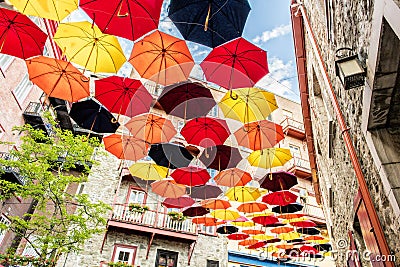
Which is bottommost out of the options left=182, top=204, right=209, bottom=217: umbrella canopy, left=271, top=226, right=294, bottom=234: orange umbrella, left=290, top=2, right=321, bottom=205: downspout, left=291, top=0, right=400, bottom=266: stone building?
left=291, top=0, right=400, bottom=266: stone building

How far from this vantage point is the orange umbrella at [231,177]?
929cm

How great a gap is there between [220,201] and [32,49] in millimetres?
8375

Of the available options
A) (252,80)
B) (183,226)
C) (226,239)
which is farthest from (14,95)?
(226,239)

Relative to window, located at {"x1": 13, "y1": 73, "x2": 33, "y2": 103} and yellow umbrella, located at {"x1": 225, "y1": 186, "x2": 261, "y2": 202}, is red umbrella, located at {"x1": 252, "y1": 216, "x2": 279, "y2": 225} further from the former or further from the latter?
window, located at {"x1": 13, "y1": 73, "x2": 33, "y2": 103}

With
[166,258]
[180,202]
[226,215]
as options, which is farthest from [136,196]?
[226,215]

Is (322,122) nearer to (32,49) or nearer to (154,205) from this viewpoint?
(32,49)

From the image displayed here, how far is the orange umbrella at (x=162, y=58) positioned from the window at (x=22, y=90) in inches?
416

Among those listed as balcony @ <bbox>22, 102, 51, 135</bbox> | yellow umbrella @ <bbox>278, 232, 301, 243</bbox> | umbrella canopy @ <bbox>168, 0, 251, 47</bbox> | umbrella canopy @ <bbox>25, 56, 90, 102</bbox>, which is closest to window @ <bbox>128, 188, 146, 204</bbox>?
balcony @ <bbox>22, 102, 51, 135</bbox>

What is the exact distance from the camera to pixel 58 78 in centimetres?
652

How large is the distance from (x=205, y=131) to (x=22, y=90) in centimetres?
1157

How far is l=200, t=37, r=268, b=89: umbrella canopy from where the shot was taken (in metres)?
6.28

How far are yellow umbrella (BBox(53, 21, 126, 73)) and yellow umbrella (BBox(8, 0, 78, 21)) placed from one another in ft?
1.71

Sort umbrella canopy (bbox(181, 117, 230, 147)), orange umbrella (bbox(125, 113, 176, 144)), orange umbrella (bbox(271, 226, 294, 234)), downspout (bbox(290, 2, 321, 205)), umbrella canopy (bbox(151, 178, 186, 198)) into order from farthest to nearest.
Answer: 1. orange umbrella (bbox(271, 226, 294, 234))
2. umbrella canopy (bbox(151, 178, 186, 198))
3. umbrella canopy (bbox(181, 117, 230, 147))
4. orange umbrella (bbox(125, 113, 176, 144))
5. downspout (bbox(290, 2, 321, 205))

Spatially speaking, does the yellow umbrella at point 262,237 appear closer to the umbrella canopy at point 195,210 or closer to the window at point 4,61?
the umbrella canopy at point 195,210
